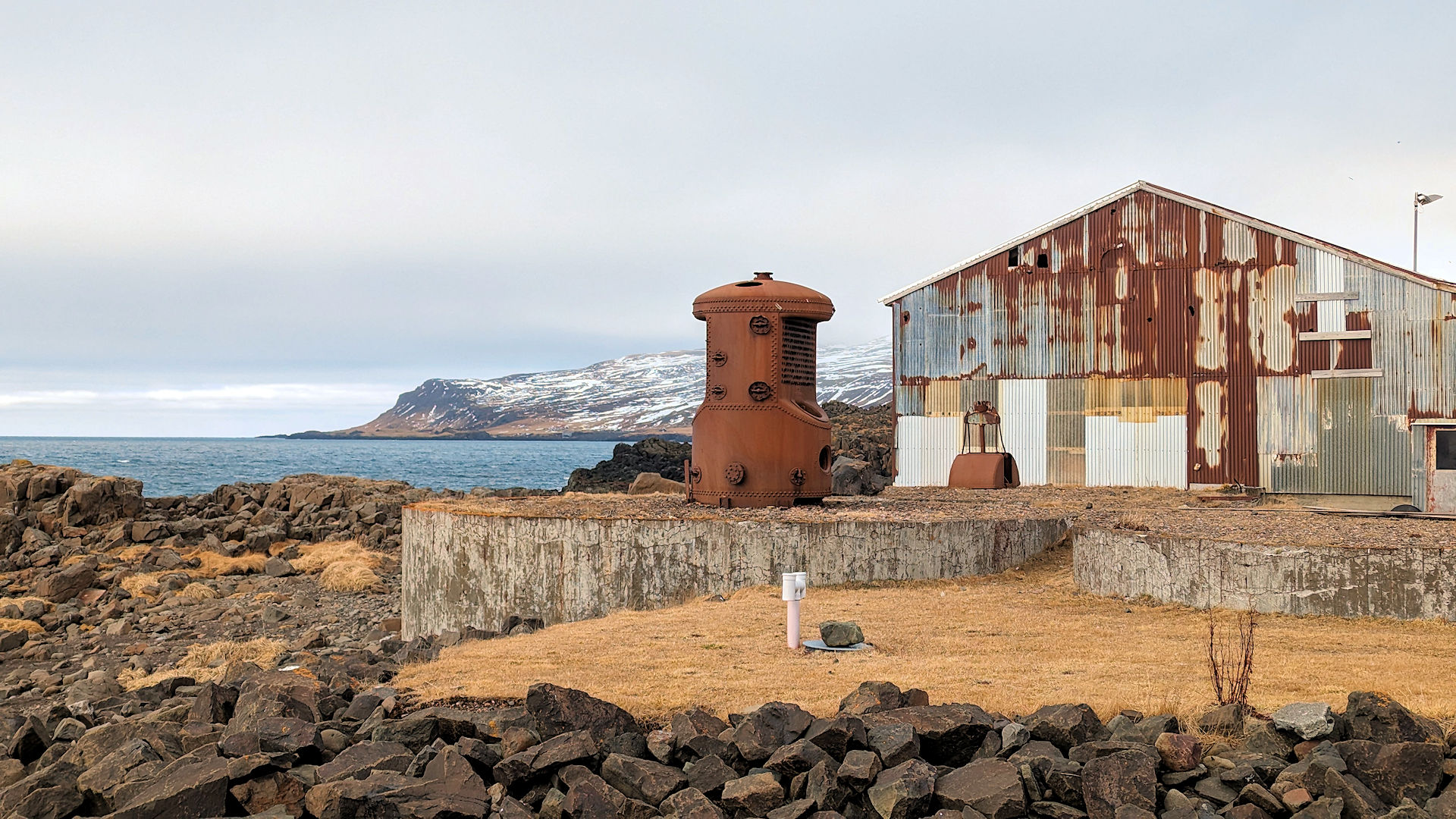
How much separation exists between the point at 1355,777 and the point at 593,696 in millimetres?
4588

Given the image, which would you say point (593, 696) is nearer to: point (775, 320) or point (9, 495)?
point (775, 320)

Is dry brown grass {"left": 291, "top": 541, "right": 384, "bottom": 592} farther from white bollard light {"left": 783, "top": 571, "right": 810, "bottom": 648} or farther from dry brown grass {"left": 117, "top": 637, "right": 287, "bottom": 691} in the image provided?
white bollard light {"left": 783, "top": 571, "right": 810, "bottom": 648}

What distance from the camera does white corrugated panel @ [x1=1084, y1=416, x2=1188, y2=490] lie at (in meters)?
28.9

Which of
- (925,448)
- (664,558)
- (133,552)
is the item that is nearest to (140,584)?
(133,552)

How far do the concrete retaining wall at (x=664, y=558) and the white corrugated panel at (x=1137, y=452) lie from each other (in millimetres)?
15710

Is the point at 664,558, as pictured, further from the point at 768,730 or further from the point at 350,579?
the point at 350,579

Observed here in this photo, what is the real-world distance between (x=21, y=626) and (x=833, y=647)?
620 inches

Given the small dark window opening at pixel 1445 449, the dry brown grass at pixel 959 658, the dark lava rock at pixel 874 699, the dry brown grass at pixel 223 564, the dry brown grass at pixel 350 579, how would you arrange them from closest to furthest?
the dark lava rock at pixel 874 699 → the dry brown grass at pixel 959 658 → the dry brown grass at pixel 350 579 → the dry brown grass at pixel 223 564 → the small dark window opening at pixel 1445 449

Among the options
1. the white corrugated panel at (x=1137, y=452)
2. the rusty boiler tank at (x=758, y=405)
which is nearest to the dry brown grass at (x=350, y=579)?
the rusty boiler tank at (x=758, y=405)

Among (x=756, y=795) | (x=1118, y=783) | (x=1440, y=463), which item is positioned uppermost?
(x=1440, y=463)

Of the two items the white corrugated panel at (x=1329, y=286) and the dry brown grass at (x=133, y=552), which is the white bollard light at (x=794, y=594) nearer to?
the dry brown grass at (x=133, y=552)

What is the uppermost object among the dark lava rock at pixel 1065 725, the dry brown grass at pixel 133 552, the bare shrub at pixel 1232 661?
the bare shrub at pixel 1232 661

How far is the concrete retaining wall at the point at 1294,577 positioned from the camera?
11.5m

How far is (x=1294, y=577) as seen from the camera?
1197 cm
